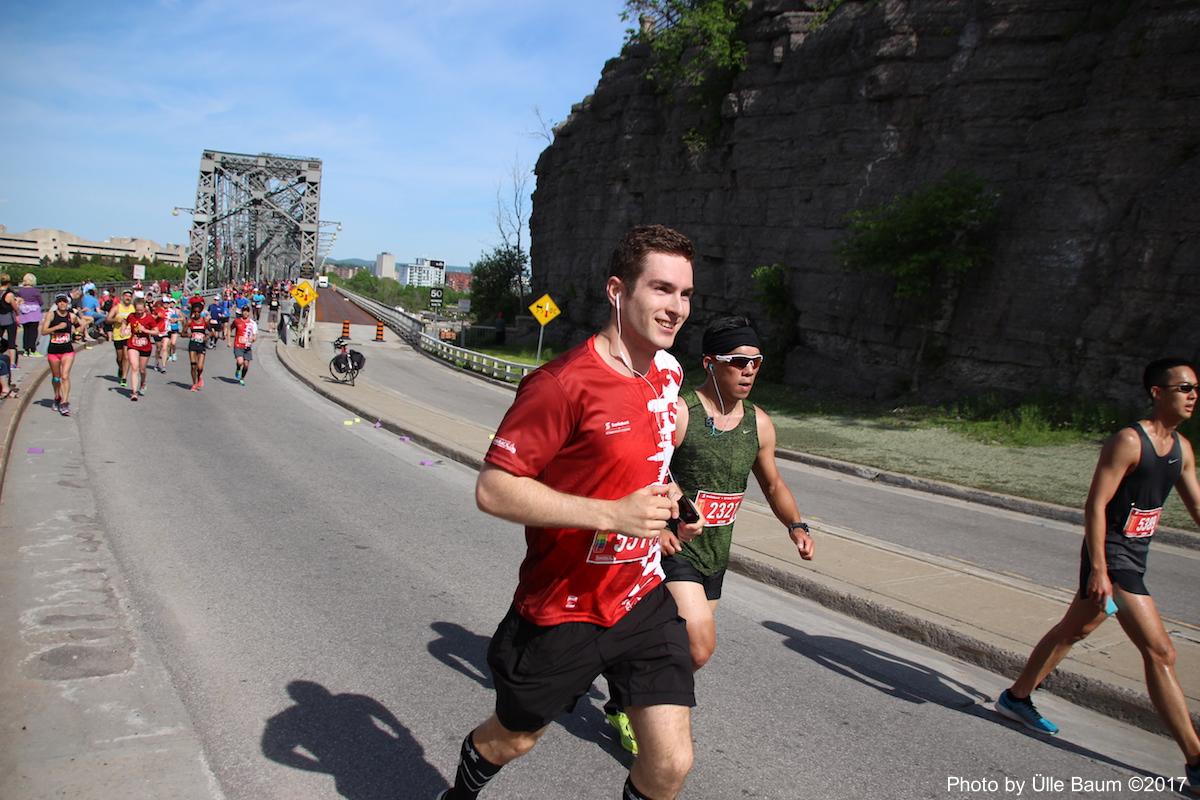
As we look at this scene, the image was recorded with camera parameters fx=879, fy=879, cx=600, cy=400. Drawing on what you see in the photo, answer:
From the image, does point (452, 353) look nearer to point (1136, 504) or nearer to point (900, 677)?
point (900, 677)

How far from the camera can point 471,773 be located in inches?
119

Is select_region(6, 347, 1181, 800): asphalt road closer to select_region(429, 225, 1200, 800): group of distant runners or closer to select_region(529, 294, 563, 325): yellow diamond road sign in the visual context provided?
select_region(429, 225, 1200, 800): group of distant runners

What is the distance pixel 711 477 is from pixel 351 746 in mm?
2085

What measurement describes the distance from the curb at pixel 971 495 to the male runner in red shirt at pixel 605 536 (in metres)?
9.31

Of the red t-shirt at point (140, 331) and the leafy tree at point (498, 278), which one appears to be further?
the leafy tree at point (498, 278)

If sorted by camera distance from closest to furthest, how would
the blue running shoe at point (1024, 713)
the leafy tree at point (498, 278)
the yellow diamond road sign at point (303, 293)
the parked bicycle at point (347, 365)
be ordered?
the blue running shoe at point (1024, 713)
the parked bicycle at point (347, 365)
the yellow diamond road sign at point (303, 293)
the leafy tree at point (498, 278)

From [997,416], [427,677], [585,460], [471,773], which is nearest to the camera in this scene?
[585,460]

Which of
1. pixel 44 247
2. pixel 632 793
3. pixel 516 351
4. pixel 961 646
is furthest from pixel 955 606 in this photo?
pixel 44 247

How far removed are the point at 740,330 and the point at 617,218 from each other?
3613cm

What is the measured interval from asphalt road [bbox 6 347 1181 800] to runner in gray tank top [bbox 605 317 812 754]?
788mm

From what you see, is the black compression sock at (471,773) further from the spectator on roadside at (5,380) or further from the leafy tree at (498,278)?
the leafy tree at (498,278)

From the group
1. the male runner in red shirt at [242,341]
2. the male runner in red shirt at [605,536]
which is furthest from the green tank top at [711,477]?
the male runner in red shirt at [242,341]

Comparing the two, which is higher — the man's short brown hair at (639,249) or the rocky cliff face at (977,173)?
the rocky cliff face at (977,173)

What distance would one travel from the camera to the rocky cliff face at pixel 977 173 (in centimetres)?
1820
